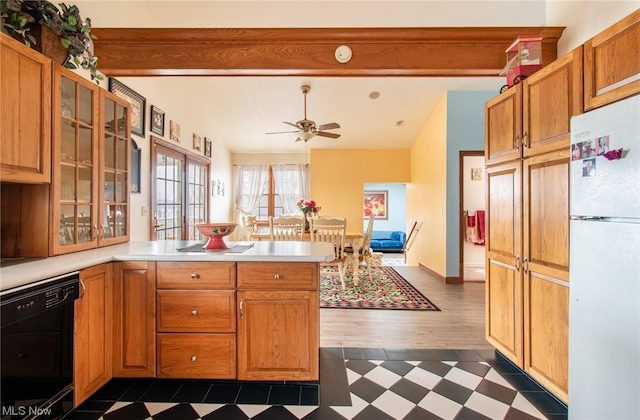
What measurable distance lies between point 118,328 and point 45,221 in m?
0.76

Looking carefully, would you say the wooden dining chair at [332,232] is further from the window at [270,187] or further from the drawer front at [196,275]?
the window at [270,187]

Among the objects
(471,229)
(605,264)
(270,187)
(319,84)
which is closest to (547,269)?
(605,264)

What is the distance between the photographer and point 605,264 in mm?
1266

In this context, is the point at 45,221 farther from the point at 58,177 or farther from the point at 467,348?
the point at 467,348

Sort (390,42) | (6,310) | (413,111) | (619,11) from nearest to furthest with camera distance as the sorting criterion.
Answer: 1. (6,310)
2. (619,11)
3. (390,42)
4. (413,111)

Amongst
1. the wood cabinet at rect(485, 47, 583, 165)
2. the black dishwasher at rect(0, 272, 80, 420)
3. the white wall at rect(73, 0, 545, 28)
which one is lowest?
the black dishwasher at rect(0, 272, 80, 420)

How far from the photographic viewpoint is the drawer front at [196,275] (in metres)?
1.80

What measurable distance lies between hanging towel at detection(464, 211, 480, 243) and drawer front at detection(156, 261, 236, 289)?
202 inches

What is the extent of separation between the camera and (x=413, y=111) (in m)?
4.98

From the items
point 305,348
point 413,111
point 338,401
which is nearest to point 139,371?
point 305,348

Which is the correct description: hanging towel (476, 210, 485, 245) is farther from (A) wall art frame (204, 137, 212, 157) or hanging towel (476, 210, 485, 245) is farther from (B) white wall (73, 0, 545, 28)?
(A) wall art frame (204, 137, 212, 157)

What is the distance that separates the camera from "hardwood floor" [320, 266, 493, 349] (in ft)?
8.13

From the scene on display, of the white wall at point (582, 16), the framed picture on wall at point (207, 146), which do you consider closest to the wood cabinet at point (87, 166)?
the framed picture on wall at point (207, 146)

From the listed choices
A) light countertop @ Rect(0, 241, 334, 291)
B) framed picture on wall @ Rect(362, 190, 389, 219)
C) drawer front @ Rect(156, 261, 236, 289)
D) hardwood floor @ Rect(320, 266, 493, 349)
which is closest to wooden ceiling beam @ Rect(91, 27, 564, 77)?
light countertop @ Rect(0, 241, 334, 291)
